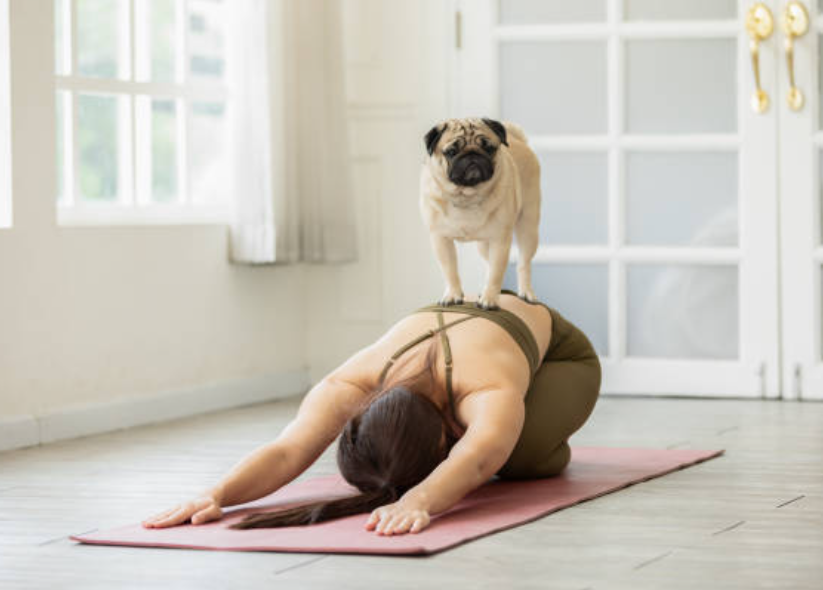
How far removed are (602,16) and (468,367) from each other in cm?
242

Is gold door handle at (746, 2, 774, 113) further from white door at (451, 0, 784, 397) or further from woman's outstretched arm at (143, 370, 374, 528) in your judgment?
woman's outstretched arm at (143, 370, 374, 528)

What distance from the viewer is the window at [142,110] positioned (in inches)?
162

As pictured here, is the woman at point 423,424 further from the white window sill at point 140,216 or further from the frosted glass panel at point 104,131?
the frosted glass panel at point 104,131

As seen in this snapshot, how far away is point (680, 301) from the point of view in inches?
187

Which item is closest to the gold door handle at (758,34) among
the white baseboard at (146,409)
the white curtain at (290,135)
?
the white curtain at (290,135)

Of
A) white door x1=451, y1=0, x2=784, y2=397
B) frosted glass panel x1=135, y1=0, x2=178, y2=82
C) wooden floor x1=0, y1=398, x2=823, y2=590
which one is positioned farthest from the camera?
white door x1=451, y1=0, x2=784, y2=397

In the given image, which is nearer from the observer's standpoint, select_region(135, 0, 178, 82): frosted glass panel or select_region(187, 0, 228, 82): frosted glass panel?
select_region(135, 0, 178, 82): frosted glass panel

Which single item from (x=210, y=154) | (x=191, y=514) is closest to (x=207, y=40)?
(x=210, y=154)

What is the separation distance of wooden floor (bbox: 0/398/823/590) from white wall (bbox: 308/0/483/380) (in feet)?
3.92

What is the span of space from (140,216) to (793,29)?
222 centimetres

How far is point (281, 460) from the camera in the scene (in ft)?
8.56

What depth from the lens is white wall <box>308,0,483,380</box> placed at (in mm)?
4973

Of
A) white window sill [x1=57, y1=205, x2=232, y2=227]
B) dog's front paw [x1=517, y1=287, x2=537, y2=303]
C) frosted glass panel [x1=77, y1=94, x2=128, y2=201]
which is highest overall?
frosted glass panel [x1=77, y1=94, x2=128, y2=201]

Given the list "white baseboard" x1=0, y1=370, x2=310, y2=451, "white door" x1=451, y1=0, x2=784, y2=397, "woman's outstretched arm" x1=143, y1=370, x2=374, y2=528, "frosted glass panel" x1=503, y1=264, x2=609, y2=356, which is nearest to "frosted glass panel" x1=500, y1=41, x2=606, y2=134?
"white door" x1=451, y1=0, x2=784, y2=397
